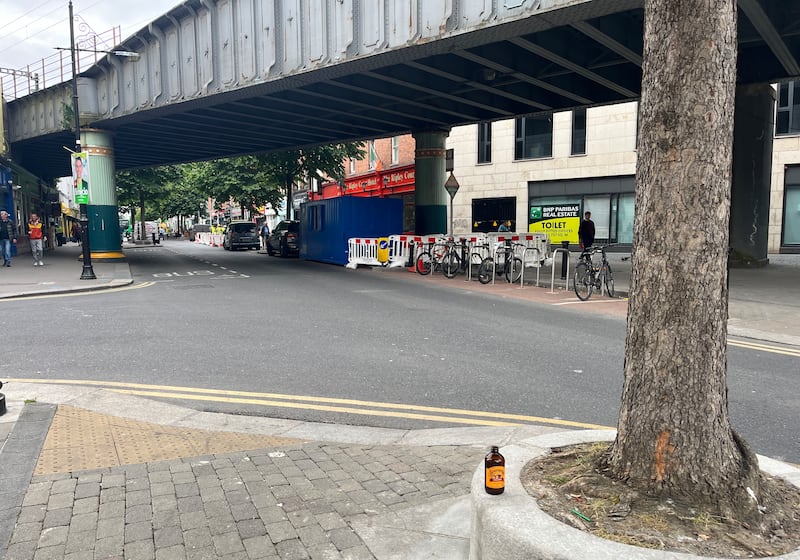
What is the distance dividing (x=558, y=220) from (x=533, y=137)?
15.2 ft

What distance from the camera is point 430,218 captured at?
79.8 feet

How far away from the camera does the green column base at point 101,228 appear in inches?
909

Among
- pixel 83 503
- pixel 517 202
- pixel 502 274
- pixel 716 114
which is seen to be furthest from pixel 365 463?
pixel 517 202

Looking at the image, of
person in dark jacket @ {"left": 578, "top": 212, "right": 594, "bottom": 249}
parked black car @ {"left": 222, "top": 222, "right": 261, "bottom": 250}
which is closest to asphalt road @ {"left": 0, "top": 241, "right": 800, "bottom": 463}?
person in dark jacket @ {"left": 578, "top": 212, "right": 594, "bottom": 249}

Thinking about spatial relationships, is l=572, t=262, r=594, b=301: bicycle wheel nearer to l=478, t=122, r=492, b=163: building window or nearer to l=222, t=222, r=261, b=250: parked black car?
l=478, t=122, r=492, b=163: building window

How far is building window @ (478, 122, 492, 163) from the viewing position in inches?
1240

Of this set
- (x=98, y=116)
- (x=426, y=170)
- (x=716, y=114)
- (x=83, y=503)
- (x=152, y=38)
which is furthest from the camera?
(x=426, y=170)

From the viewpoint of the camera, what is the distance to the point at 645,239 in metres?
2.65

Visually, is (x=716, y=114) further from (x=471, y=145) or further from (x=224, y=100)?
(x=471, y=145)

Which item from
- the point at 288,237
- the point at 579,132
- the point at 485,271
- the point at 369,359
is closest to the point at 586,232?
the point at 485,271

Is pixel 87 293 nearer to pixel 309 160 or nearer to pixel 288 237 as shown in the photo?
pixel 288 237

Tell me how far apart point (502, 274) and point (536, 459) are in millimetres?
14394

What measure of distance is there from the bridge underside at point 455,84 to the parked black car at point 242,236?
1159 centimetres

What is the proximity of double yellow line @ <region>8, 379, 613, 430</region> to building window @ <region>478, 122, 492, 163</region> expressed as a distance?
27.8 metres
